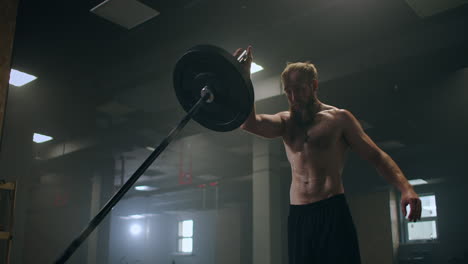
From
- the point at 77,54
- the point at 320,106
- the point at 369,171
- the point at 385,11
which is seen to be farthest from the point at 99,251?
the point at 320,106

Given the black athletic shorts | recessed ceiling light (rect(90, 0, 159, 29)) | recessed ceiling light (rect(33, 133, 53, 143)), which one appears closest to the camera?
the black athletic shorts

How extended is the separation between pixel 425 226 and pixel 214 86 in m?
10.8

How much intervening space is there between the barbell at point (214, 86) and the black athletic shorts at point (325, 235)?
479 mm

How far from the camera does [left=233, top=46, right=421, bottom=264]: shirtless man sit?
5.63 feet

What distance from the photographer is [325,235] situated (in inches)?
67.6

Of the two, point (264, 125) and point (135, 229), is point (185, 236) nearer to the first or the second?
point (135, 229)

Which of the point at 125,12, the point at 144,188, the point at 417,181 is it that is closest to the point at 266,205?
the point at 125,12

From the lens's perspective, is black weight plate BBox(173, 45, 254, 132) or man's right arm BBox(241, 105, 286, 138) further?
man's right arm BBox(241, 105, 286, 138)

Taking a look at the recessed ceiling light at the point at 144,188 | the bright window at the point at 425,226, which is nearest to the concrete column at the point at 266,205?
the bright window at the point at 425,226

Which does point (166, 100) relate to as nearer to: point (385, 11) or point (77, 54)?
point (77, 54)

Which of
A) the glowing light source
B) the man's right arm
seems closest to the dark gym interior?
the man's right arm

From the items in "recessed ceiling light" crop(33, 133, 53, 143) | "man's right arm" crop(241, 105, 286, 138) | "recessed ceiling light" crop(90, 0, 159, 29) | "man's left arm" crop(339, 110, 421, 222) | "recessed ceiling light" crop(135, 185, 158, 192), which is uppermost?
"recessed ceiling light" crop(90, 0, 159, 29)

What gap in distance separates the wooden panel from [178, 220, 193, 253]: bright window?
14645 millimetres

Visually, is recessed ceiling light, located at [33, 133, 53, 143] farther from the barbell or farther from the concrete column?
the barbell
